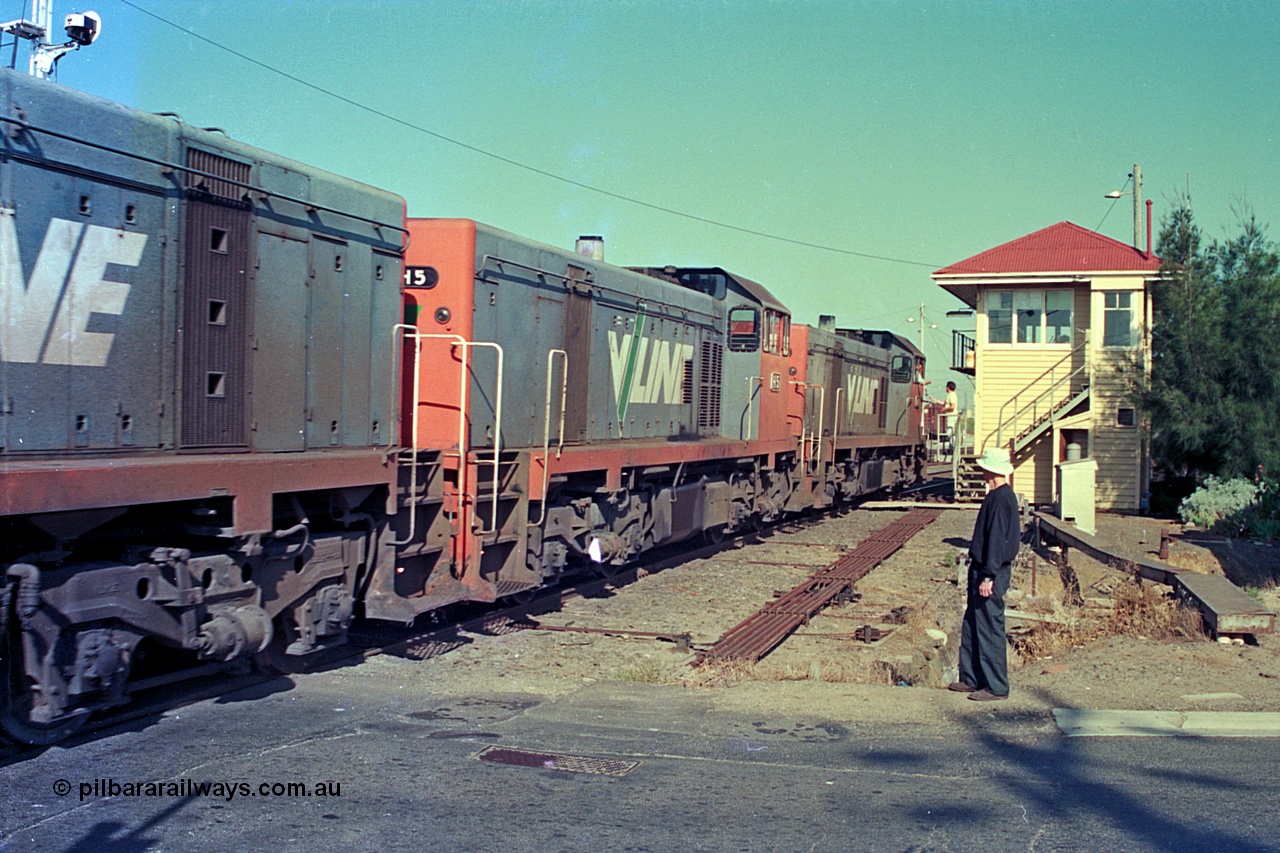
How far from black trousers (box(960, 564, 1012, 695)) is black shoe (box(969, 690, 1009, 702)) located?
21 millimetres

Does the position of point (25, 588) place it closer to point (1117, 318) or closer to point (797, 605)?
point (797, 605)

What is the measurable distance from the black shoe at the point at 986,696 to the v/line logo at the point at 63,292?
5579mm

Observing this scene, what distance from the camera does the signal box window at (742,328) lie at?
51.8 feet

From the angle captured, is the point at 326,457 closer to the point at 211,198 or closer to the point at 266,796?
the point at 211,198

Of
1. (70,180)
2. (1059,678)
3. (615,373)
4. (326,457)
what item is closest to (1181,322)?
(615,373)

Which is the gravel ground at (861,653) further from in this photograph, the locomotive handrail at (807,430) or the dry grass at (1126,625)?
the locomotive handrail at (807,430)

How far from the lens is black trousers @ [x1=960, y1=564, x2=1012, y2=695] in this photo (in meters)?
7.01

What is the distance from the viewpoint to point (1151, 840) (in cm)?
434

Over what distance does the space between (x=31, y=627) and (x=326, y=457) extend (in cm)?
225

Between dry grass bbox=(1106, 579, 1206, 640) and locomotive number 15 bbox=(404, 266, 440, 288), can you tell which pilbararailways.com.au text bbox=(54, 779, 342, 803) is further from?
dry grass bbox=(1106, 579, 1206, 640)

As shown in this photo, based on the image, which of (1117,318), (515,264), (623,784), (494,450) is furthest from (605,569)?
(1117,318)

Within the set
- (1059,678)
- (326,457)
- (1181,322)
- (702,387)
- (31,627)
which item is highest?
(1181,322)

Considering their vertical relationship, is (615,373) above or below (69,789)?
above

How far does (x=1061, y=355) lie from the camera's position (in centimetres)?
2394
